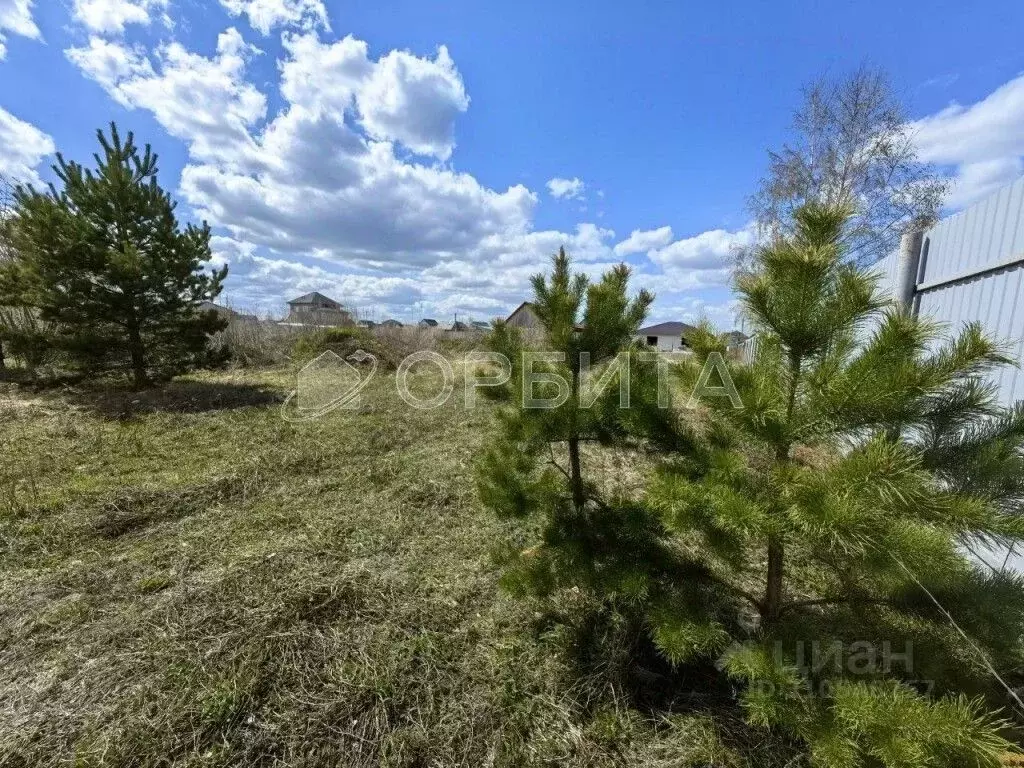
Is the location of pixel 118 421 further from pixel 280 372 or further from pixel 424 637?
pixel 424 637

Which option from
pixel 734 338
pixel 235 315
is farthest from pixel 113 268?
pixel 734 338

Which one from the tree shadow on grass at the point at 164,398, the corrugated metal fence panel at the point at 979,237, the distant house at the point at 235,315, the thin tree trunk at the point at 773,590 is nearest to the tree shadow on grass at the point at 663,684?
the thin tree trunk at the point at 773,590

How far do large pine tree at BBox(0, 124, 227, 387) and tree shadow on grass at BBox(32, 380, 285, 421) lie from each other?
18.6 inches

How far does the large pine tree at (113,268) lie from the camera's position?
639cm

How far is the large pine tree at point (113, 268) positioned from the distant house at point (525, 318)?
23.4 feet

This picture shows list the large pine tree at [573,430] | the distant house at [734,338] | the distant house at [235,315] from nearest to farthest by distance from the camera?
the distant house at [734,338], the large pine tree at [573,430], the distant house at [235,315]

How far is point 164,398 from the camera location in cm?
705

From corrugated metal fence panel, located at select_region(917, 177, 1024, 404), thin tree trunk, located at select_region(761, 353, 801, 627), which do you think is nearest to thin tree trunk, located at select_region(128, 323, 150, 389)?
thin tree trunk, located at select_region(761, 353, 801, 627)

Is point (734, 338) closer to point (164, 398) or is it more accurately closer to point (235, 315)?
point (164, 398)

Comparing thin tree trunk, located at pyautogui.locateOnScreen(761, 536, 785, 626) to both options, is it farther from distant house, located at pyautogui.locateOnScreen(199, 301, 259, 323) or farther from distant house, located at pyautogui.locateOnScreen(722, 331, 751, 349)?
distant house, located at pyautogui.locateOnScreen(199, 301, 259, 323)

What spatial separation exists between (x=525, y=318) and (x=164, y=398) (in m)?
7.55

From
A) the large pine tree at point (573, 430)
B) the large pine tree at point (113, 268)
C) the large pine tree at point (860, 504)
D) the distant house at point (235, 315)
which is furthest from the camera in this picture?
the distant house at point (235, 315)

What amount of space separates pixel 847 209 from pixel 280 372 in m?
11.9

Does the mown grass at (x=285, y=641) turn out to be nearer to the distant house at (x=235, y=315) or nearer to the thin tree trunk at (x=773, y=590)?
the thin tree trunk at (x=773, y=590)
